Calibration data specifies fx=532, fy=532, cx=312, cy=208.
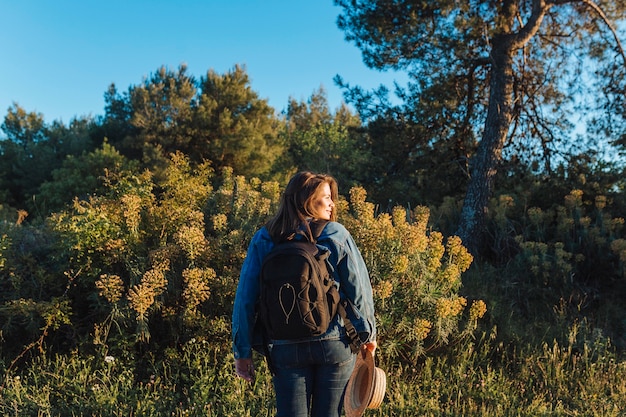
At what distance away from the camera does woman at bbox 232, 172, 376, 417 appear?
252 cm

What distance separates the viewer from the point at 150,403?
3.95 m

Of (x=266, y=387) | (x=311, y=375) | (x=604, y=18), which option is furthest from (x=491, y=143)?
(x=311, y=375)

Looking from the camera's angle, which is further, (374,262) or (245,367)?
(374,262)

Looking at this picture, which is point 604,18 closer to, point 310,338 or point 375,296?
point 375,296

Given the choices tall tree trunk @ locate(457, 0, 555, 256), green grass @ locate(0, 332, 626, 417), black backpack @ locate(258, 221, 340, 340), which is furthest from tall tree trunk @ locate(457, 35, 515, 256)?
black backpack @ locate(258, 221, 340, 340)

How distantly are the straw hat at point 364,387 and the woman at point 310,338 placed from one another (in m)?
0.09

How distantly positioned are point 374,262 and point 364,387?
6.54ft

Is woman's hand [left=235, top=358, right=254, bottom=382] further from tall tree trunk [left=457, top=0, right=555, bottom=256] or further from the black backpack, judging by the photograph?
tall tree trunk [left=457, top=0, right=555, bottom=256]

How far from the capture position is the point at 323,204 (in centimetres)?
270

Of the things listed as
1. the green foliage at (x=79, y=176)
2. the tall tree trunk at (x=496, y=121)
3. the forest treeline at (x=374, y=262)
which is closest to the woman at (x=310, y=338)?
the forest treeline at (x=374, y=262)

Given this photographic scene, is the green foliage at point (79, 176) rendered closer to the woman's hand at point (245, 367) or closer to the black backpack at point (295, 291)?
the woman's hand at point (245, 367)

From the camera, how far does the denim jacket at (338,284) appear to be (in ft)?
8.53

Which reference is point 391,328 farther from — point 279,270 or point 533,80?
point 533,80

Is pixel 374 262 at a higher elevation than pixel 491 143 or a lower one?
lower
